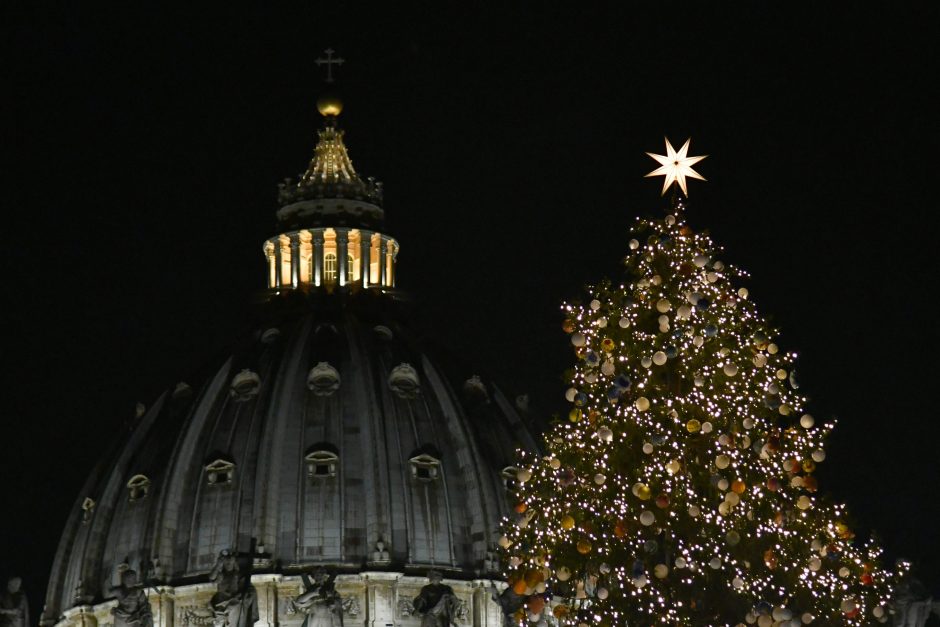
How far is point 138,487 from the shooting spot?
282 ft

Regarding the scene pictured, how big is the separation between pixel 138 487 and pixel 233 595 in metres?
28.0

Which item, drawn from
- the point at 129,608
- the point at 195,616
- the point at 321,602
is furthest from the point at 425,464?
the point at 129,608

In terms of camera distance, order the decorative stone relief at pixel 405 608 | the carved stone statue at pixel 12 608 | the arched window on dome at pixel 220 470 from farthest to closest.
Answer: the arched window on dome at pixel 220 470 → the decorative stone relief at pixel 405 608 → the carved stone statue at pixel 12 608

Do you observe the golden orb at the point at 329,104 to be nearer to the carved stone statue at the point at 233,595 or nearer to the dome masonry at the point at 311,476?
the dome masonry at the point at 311,476

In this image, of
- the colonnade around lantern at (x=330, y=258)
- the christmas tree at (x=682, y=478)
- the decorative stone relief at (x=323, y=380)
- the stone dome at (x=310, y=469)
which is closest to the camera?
the christmas tree at (x=682, y=478)

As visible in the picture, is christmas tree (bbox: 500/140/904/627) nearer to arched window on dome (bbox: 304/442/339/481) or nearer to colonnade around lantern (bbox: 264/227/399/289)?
arched window on dome (bbox: 304/442/339/481)

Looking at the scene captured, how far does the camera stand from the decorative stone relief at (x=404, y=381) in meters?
86.2

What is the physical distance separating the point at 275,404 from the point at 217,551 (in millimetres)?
5801

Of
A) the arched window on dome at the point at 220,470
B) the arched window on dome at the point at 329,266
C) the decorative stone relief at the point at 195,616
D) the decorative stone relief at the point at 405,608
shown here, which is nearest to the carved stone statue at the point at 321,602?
the decorative stone relief at the point at 405,608

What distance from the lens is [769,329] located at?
1268 inches

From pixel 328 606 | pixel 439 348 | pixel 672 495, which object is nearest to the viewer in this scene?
pixel 672 495

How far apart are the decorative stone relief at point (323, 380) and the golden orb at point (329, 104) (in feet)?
41.3

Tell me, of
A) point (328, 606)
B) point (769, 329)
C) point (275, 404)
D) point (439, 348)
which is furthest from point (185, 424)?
point (769, 329)

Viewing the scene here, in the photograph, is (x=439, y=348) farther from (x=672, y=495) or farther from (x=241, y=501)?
(x=672, y=495)
